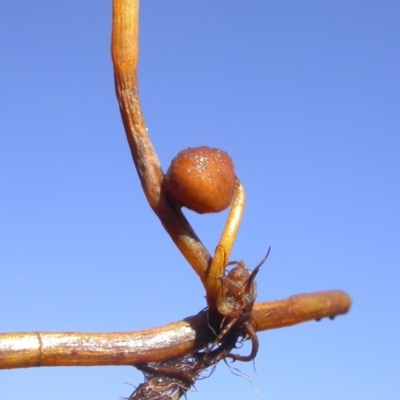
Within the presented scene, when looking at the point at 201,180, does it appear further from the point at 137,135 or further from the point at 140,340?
the point at 140,340

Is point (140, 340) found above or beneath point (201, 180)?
beneath

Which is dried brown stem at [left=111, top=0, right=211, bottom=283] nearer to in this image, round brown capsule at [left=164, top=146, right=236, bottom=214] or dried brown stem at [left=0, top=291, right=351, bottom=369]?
round brown capsule at [left=164, top=146, right=236, bottom=214]

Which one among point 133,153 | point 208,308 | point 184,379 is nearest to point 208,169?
point 133,153

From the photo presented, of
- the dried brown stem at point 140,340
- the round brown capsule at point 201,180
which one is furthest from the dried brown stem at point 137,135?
the dried brown stem at point 140,340

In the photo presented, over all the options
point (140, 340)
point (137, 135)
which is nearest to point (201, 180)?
point (137, 135)

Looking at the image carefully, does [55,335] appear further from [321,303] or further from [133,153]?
[321,303]
